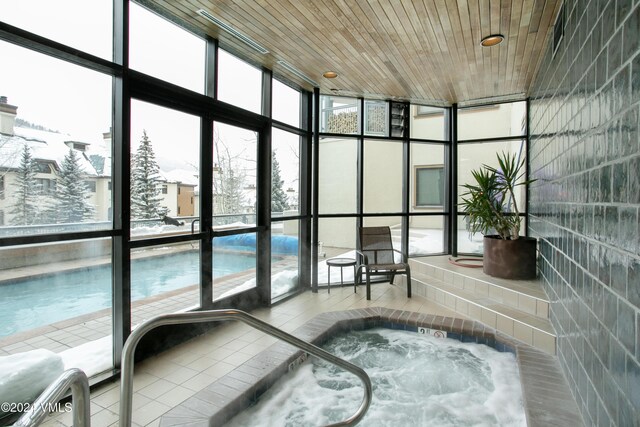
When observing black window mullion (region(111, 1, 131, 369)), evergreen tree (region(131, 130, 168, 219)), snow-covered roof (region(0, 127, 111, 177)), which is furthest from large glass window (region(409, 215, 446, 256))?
snow-covered roof (region(0, 127, 111, 177))

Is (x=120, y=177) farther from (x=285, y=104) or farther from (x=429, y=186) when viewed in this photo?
(x=429, y=186)

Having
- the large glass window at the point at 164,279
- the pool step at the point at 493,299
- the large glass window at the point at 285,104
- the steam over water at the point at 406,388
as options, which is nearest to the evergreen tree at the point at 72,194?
the large glass window at the point at 164,279

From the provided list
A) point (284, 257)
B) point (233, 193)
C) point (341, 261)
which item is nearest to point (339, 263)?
point (341, 261)

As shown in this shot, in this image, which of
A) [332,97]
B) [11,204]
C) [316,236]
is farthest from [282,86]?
[11,204]

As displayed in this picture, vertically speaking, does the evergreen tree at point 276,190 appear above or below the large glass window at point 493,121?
below

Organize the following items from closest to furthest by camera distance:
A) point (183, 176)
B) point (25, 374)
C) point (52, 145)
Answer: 1. point (25, 374)
2. point (52, 145)
3. point (183, 176)

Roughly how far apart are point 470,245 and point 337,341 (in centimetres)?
321

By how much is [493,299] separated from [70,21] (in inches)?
169

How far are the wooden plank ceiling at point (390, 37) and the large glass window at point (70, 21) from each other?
486 mm

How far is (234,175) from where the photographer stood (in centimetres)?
376

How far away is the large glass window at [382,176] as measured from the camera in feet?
17.4

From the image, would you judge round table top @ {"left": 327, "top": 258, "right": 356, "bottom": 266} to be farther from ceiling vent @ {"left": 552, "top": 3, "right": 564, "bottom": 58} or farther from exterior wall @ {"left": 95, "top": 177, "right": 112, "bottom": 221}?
ceiling vent @ {"left": 552, "top": 3, "right": 564, "bottom": 58}

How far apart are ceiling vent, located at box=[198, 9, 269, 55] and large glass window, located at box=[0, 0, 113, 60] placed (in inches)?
28.3

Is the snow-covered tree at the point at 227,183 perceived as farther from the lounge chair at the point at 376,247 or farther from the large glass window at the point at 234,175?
the lounge chair at the point at 376,247
